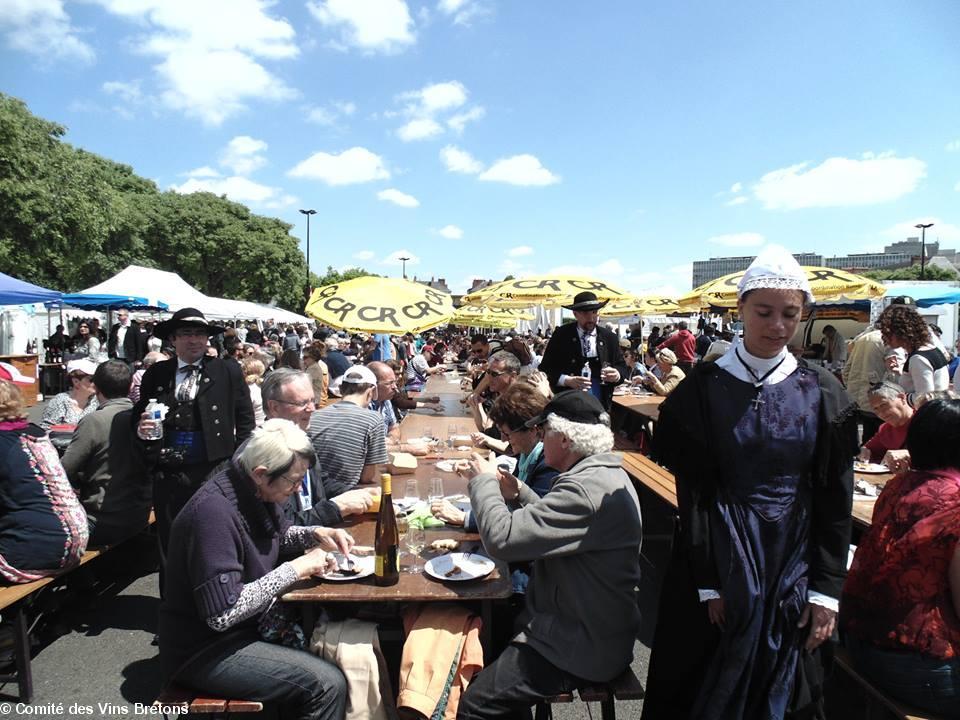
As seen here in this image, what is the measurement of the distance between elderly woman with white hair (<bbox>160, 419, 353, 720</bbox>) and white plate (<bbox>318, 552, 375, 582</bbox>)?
0.69 ft

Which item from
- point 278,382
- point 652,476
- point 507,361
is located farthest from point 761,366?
point 507,361

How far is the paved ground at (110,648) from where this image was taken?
3062 mm

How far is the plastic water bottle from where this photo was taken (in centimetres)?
360

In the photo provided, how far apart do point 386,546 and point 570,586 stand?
2.58 feet

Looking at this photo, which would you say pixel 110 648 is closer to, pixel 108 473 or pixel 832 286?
pixel 108 473

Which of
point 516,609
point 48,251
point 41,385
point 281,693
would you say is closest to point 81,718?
point 281,693

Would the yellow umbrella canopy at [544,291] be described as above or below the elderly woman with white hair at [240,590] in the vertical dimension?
above

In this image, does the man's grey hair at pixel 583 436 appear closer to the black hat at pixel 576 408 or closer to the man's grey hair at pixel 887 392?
the black hat at pixel 576 408

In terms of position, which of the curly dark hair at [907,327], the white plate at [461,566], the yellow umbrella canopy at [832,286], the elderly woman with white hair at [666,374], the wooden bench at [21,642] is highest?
the yellow umbrella canopy at [832,286]

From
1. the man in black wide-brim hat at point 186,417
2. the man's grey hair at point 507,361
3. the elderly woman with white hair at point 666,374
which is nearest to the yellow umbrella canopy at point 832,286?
the elderly woman with white hair at point 666,374

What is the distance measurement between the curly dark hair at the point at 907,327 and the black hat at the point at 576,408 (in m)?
4.07

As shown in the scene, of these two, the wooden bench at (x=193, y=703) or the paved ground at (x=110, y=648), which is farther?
the paved ground at (x=110, y=648)

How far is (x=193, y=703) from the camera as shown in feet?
7.10

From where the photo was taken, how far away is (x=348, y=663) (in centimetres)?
233
